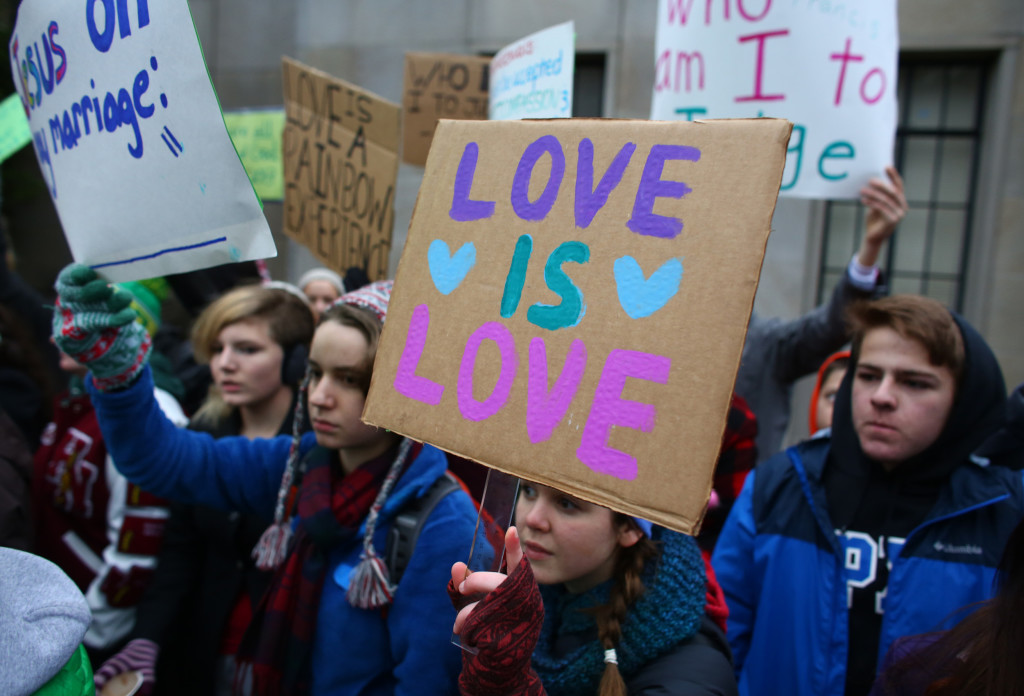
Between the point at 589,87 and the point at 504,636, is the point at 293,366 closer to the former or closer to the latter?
the point at 504,636

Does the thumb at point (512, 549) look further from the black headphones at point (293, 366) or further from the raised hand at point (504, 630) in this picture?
the black headphones at point (293, 366)

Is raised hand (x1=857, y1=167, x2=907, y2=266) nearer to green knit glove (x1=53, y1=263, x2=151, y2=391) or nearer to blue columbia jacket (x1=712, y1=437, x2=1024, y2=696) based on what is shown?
blue columbia jacket (x1=712, y1=437, x2=1024, y2=696)

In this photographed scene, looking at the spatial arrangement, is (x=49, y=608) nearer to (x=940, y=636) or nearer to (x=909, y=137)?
(x=940, y=636)

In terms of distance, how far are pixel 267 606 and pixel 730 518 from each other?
4.31 feet

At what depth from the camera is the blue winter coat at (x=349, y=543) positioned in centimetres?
142

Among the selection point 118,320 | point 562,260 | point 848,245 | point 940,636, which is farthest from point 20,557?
point 848,245

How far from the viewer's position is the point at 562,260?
105 cm

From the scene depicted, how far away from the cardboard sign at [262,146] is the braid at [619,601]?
3.54 metres

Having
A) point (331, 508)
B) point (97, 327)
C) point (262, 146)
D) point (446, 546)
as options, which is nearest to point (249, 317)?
point (97, 327)

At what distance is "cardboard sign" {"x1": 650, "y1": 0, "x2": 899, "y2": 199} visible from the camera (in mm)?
2545

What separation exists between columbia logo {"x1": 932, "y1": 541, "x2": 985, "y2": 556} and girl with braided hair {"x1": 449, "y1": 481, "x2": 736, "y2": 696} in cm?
63

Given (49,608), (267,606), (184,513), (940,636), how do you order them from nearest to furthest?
(49,608) < (940,636) < (267,606) < (184,513)

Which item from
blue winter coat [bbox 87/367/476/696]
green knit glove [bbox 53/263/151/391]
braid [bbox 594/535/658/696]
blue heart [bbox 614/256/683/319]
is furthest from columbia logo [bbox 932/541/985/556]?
green knit glove [bbox 53/263/151/391]

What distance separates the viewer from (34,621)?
3.15 ft
